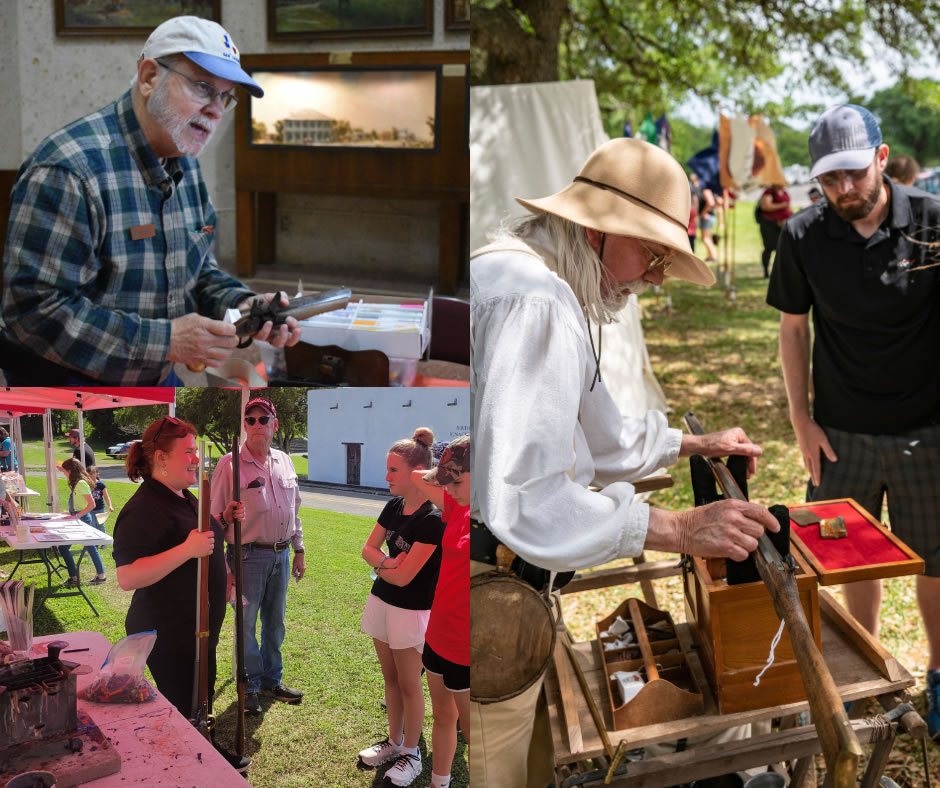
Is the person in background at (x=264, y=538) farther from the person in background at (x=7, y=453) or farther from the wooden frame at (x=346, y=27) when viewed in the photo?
the wooden frame at (x=346, y=27)

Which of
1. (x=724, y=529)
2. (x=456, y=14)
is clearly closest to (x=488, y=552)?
(x=724, y=529)

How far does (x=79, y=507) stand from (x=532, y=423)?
608mm

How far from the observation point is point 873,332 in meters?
2.56

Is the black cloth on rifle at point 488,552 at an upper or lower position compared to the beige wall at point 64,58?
lower

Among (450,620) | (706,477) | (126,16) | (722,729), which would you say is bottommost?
(722,729)

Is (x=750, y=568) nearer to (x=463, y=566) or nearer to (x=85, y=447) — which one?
(x=463, y=566)

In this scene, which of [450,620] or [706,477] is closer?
[450,620]

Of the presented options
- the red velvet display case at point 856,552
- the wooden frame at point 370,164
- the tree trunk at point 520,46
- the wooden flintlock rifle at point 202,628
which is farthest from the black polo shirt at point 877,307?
the tree trunk at point 520,46

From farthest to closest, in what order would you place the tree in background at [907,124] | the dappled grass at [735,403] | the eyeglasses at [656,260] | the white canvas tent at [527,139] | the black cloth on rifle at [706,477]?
1. the tree in background at [907,124]
2. the white canvas tent at [527,139]
3. the dappled grass at [735,403]
4. the black cloth on rifle at [706,477]
5. the eyeglasses at [656,260]

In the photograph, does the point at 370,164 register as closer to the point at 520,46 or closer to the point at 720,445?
the point at 720,445

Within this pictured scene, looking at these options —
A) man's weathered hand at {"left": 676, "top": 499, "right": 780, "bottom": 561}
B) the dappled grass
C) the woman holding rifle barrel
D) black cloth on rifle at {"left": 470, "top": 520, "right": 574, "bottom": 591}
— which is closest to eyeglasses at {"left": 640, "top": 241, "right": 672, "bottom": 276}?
man's weathered hand at {"left": 676, "top": 499, "right": 780, "bottom": 561}

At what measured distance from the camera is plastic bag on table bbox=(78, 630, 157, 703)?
0.99 metres

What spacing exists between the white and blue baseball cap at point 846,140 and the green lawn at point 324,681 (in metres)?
1.91

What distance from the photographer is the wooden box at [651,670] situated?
175 cm
